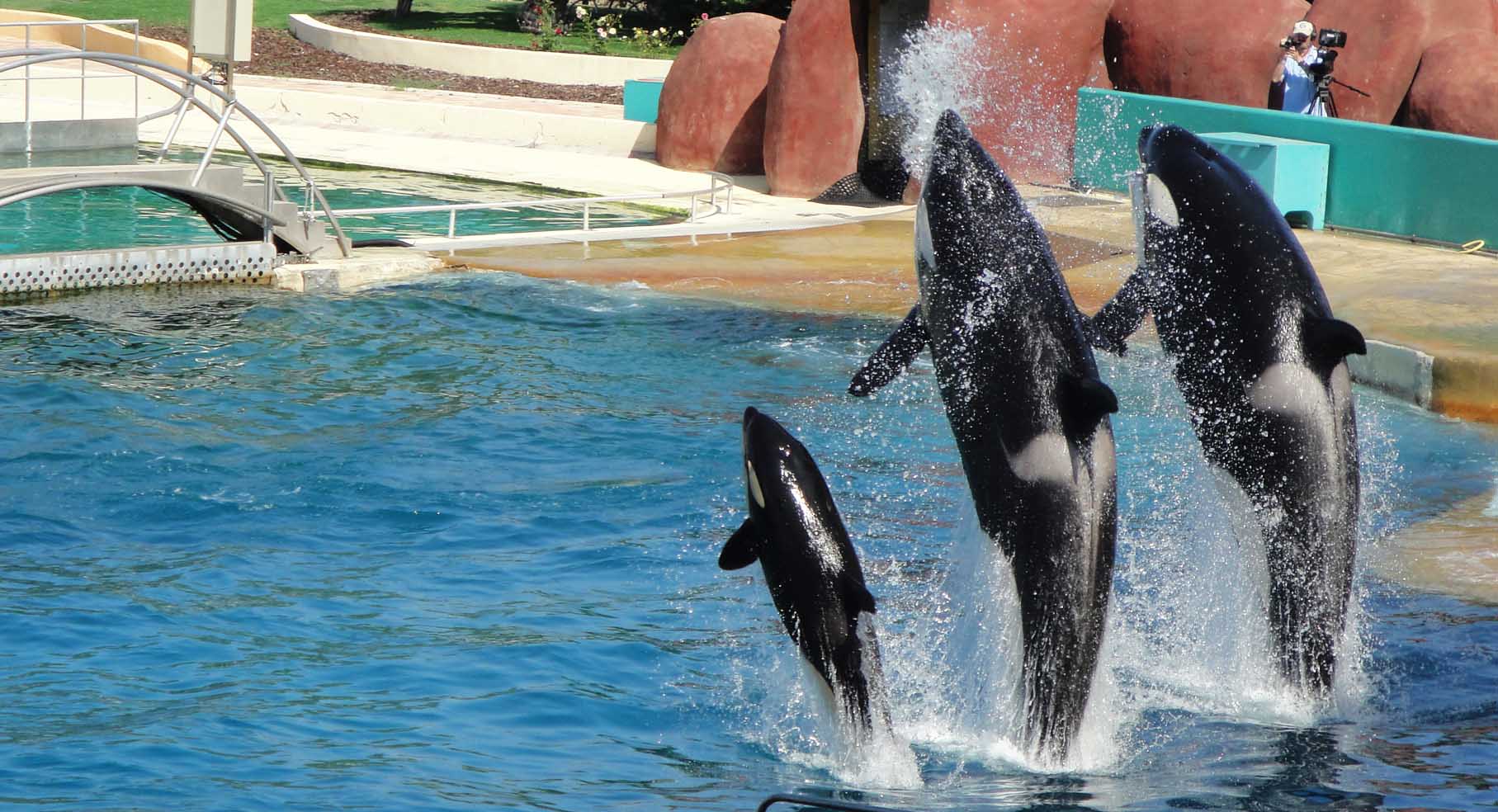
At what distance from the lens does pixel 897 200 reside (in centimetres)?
1927

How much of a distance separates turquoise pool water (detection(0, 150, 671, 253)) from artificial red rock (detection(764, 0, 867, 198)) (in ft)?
6.06

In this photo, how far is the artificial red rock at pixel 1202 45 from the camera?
18672mm

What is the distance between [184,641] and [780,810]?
9.48ft

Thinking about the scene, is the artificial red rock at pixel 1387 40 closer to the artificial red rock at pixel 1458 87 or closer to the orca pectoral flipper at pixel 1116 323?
the artificial red rock at pixel 1458 87

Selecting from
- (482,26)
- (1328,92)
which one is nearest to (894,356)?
(1328,92)

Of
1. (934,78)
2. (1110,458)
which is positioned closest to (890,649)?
(1110,458)

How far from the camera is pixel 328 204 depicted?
1902 cm

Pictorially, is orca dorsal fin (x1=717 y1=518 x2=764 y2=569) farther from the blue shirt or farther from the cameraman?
the blue shirt

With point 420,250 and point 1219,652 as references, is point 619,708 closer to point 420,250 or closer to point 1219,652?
point 1219,652

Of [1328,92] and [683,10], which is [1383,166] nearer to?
[1328,92]

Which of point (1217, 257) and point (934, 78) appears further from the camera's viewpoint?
point (934, 78)

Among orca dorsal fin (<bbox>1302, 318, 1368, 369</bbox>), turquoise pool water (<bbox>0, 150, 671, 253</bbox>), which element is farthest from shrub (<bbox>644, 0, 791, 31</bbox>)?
orca dorsal fin (<bbox>1302, 318, 1368, 369</bbox>)

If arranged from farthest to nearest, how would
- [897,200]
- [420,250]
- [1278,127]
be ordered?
[897,200] < [1278,127] < [420,250]

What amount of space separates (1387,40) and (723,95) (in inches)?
309
